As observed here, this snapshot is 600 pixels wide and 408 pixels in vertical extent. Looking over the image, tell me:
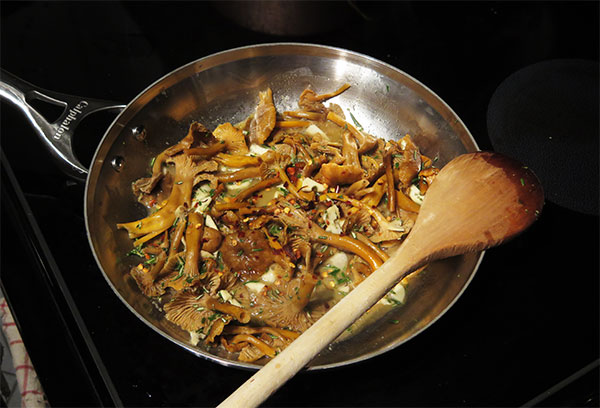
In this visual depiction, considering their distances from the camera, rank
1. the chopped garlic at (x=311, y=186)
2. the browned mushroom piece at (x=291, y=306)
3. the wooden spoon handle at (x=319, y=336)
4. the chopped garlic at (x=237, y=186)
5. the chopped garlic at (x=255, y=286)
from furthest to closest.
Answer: the chopped garlic at (x=237, y=186) < the chopped garlic at (x=311, y=186) < the chopped garlic at (x=255, y=286) < the browned mushroom piece at (x=291, y=306) < the wooden spoon handle at (x=319, y=336)

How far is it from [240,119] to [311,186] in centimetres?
62

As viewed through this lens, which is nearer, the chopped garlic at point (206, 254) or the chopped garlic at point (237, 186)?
the chopped garlic at point (206, 254)

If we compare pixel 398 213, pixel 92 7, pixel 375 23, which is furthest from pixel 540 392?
pixel 92 7

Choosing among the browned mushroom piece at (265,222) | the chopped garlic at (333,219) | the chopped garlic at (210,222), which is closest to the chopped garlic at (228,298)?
the browned mushroom piece at (265,222)

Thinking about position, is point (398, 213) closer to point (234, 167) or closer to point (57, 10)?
point (234, 167)

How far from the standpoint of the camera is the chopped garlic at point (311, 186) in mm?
1953

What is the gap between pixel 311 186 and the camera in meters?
1.95

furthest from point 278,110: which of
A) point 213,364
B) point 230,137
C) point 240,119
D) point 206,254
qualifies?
point 213,364

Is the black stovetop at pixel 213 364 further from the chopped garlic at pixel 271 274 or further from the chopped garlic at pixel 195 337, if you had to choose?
the chopped garlic at pixel 271 274

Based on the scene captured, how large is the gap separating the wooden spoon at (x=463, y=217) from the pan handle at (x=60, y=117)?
1255 mm

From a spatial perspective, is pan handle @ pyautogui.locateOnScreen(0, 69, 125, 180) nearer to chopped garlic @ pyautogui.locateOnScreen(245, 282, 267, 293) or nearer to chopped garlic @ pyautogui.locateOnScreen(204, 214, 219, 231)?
chopped garlic @ pyautogui.locateOnScreen(204, 214, 219, 231)

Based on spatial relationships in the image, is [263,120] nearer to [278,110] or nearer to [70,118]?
[278,110]

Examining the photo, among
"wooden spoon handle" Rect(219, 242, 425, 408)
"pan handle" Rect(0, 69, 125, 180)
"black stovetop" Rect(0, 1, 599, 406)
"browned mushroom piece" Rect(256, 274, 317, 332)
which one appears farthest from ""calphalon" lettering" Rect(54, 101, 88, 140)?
"wooden spoon handle" Rect(219, 242, 425, 408)

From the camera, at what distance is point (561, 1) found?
114 inches
